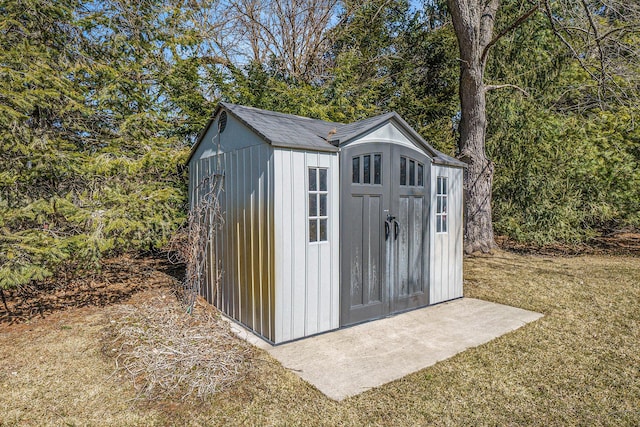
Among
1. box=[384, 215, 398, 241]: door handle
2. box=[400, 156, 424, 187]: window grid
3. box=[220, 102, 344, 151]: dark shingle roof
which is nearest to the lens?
box=[220, 102, 344, 151]: dark shingle roof

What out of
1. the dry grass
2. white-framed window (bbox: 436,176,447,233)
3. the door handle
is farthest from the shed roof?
the dry grass

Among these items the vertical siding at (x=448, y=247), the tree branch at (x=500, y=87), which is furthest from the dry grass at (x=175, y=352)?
the tree branch at (x=500, y=87)

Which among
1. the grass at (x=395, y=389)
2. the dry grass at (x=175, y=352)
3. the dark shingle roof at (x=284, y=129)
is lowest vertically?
the grass at (x=395, y=389)

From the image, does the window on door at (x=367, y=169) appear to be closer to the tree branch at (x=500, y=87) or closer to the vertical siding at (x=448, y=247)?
the vertical siding at (x=448, y=247)

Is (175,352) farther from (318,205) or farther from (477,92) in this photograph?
(477,92)

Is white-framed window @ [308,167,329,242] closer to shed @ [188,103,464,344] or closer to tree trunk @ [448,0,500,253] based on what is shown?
shed @ [188,103,464,344]

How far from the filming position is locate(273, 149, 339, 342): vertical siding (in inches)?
142

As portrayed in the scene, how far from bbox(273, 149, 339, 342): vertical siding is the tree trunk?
235 inches

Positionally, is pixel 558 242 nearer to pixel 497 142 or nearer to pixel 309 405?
pixel 497 142

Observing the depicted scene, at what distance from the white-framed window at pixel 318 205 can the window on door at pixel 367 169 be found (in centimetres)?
40

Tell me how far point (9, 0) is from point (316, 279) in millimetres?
5008

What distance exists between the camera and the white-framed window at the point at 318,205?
3820mm

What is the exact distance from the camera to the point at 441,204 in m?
5.19

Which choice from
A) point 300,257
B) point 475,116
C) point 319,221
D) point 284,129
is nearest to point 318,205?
point 319,221
